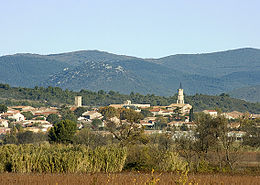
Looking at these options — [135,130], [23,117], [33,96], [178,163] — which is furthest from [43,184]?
[33,96]

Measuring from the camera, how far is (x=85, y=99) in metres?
177

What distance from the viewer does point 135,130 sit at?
35.8 meters

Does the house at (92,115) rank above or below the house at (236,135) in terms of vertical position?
below

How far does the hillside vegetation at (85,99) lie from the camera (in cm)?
16500

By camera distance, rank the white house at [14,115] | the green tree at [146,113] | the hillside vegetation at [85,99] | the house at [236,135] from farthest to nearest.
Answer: the hillside vegetation at [85,99], the green tree at [146,113], the white house at [14,115], the house at [236,135]

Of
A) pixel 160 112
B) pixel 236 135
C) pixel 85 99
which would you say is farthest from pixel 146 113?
pixel 236 135

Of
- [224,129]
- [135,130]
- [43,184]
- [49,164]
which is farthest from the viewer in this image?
[135,130]

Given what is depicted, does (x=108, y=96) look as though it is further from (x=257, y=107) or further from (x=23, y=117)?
(x=23, y=117)

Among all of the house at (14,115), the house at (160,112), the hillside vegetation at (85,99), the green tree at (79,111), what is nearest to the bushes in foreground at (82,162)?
the house at (14,115)

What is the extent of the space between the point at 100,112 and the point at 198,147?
101m

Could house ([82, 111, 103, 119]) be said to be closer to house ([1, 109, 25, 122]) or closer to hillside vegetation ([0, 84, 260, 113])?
house ([1, 109, 25, 122])

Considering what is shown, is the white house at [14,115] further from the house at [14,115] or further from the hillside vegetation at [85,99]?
the hillside vegetation at [85,99]

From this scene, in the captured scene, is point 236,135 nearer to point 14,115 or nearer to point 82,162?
point 82,162

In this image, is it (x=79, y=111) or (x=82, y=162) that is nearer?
(x=82, y=162)
